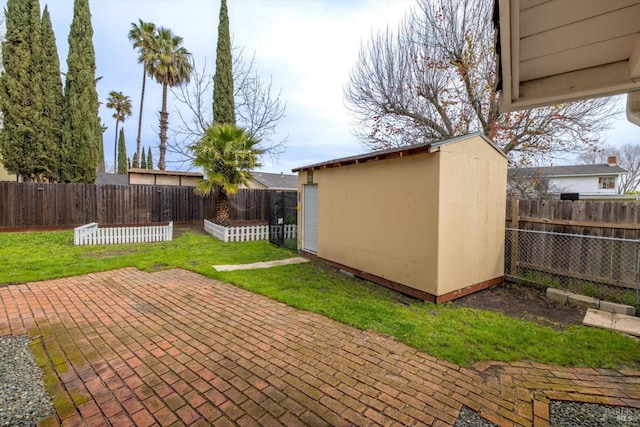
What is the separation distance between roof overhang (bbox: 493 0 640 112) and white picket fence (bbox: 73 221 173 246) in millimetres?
11454

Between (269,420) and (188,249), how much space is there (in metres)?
8.03

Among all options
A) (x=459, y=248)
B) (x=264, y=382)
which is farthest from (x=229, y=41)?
(x=264, y=382)

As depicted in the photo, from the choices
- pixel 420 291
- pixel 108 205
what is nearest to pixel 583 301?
pixel 420 291

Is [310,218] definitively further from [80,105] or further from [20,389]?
[80,105]

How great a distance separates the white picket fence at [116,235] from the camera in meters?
9.76

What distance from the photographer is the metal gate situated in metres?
10.3

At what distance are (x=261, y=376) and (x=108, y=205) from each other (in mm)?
14445

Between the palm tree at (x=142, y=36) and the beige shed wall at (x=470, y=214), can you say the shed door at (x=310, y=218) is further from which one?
the palm tree at (x=142, y=36)

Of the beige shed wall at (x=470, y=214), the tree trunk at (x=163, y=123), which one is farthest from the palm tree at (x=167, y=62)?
the beige shed wall at (x=470, y=214)

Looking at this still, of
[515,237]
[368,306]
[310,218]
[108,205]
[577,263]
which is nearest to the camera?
[368,306]

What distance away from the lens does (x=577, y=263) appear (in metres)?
5.50

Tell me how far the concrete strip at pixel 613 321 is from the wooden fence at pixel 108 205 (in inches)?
560

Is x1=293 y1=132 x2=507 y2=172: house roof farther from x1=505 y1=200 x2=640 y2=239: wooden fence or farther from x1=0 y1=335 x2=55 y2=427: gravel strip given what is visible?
x1=0 y1=335 x2=55 y2=427: gravel strip

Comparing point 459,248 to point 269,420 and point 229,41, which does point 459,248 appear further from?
point 229,41
